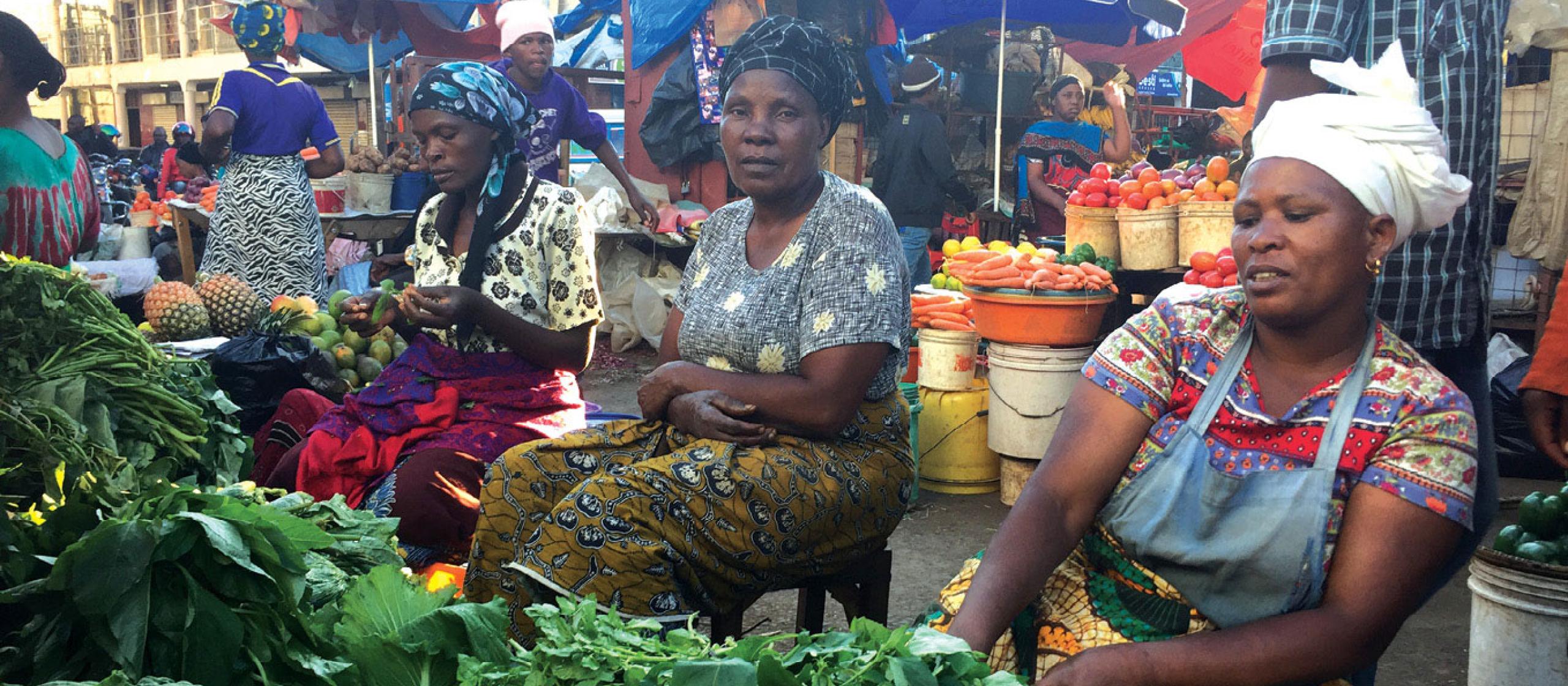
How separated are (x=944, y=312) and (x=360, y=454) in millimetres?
2949

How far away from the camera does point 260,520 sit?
137 centimetres

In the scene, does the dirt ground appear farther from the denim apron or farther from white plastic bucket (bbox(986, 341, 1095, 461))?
the denim apron

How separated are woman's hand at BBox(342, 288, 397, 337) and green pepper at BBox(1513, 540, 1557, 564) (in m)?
2.93

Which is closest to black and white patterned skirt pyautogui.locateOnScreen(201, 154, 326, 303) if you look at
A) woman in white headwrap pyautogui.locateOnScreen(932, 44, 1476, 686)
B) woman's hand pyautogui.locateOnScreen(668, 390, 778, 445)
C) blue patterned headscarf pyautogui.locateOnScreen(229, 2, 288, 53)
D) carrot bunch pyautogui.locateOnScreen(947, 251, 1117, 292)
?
blue patterned headscarf pyautogui.locateOnScreen(229, 2, 288, 53)

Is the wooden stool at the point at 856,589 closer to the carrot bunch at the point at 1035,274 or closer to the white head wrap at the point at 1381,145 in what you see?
the white head wrap at the point at 1381,145

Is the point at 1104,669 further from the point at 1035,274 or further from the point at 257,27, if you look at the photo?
the point at 257,27

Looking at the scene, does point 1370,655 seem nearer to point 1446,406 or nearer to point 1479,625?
point 1446,406

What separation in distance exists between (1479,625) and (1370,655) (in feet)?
3.93

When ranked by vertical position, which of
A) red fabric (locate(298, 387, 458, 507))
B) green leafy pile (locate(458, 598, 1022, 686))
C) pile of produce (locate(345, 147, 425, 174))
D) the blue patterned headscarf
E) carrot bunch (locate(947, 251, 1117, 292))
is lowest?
red fabric (locate(298, 387, 458, 507))

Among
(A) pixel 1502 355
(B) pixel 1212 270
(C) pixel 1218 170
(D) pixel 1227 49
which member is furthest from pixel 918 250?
(D) pixel 1227 49

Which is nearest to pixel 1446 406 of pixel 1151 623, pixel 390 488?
pixel 1151 623

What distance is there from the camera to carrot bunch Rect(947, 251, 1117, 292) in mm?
4715

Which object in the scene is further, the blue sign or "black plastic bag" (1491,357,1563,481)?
the blue sign

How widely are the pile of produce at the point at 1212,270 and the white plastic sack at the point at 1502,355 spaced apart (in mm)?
1932
